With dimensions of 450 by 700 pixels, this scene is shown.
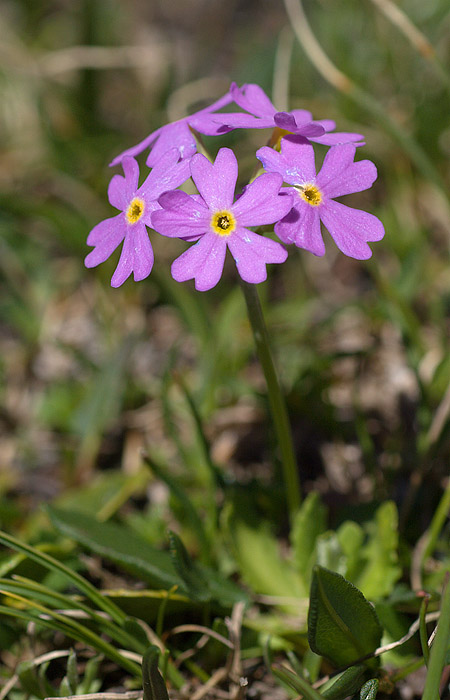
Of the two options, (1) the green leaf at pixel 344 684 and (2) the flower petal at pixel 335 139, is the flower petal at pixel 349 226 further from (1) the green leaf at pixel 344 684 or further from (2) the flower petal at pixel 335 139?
(1) the green leaf at pixel 344 684

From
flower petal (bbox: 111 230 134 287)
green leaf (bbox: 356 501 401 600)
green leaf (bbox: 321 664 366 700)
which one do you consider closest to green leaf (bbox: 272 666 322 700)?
green leaf (bbox: 321 664 366 700)

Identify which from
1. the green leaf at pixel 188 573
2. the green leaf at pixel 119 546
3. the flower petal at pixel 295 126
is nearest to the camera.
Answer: the flower petal at pixel 295 126

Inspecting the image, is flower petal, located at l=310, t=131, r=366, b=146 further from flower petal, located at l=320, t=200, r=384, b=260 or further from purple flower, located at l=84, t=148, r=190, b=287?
purple flower, located at l=84, t=148, r=190, b=287

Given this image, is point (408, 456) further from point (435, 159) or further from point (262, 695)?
point (435, 159)

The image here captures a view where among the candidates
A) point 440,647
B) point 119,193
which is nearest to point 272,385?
point 119,193

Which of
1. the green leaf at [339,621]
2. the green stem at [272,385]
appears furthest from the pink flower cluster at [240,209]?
the green leaf at [339,621]

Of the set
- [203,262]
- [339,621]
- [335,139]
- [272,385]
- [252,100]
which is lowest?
[339,621]

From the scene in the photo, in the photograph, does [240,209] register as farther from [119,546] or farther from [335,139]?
[119,546]
